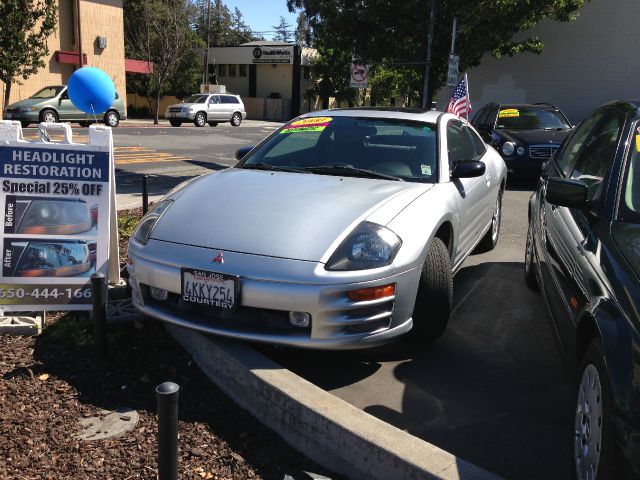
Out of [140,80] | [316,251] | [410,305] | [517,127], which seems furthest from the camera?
[140,80]

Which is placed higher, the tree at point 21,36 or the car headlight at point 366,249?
the tree at point 21,36

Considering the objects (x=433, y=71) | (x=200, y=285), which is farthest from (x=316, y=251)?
(x=433, y=71)

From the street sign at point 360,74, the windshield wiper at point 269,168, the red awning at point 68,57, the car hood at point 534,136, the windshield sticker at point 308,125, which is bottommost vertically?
the windshield wiper at point 269,168

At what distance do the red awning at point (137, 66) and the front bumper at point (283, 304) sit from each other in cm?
3438

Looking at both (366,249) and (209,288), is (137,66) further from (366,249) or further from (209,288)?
(366,249)

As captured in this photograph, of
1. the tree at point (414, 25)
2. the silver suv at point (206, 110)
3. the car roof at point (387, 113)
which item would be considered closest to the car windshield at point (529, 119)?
the tree at point (414, 25)

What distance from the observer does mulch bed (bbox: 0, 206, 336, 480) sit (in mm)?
2678

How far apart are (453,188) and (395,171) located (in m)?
0.43

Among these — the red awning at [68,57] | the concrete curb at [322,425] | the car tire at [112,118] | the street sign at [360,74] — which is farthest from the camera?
the red awning at [68,57]

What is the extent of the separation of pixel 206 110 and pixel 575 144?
2778 centimetres

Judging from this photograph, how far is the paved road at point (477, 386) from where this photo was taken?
116 inches

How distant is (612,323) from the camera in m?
2.28

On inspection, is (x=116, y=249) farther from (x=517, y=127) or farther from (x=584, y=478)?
(x=517, y=127)

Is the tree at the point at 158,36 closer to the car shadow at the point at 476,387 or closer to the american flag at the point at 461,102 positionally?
the american flag at the point at 461,102
